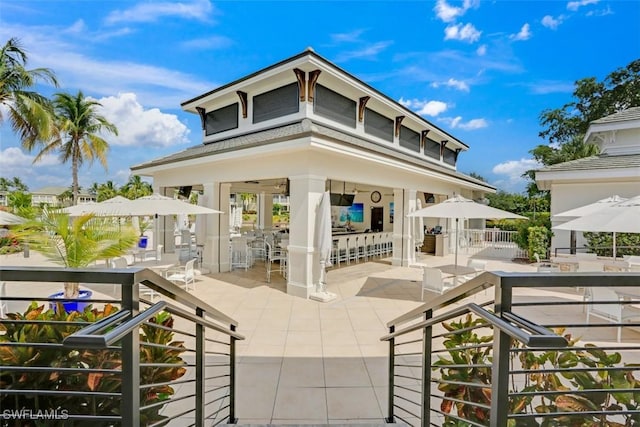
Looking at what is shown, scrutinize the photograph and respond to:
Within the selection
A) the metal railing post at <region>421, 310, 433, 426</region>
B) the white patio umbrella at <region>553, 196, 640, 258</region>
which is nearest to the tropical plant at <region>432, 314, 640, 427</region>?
the metal railing post at <region>421, 310, 433, 426</region>

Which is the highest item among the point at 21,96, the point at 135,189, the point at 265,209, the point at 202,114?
the point at 21,96

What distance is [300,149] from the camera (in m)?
7.75

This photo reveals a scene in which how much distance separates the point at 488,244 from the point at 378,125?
1194 centimetres

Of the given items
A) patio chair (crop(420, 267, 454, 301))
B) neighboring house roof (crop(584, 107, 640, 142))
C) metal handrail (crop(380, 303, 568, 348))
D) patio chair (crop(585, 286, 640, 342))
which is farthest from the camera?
neighboring house roof (crop(584, 107, 640, 142))

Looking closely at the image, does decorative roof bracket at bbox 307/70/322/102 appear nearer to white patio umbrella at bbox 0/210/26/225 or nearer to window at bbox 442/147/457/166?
white patio umbrella at bbox 0/210/26/225

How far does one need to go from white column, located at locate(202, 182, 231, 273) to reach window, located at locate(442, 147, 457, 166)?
1521 cm

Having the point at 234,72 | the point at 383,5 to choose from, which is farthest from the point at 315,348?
the point at 234,72

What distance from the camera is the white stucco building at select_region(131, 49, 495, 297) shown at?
7934 millimetres

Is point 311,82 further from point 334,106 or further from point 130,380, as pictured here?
point 130,380

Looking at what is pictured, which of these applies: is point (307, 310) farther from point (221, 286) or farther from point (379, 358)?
point (221, 286)

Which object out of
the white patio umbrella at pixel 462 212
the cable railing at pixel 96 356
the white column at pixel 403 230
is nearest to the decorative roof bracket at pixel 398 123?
the white column at pixel 403 230

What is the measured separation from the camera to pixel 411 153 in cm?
1540

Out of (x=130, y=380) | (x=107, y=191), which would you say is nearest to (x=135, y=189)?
(x=107, y=191)

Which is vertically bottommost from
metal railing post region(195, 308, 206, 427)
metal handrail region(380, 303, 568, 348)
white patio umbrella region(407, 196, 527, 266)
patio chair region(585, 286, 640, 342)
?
patio chair region(585, 286, 640, 342)
